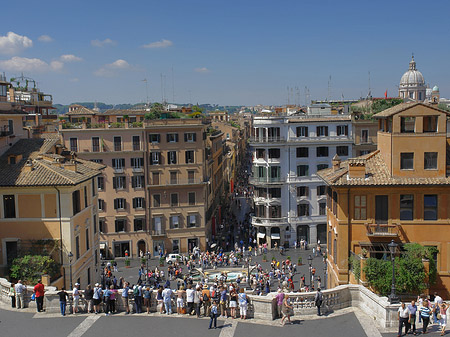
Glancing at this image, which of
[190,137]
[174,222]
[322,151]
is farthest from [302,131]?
[174,222]

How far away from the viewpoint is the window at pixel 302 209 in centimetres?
6612

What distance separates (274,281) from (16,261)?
80.8 feet

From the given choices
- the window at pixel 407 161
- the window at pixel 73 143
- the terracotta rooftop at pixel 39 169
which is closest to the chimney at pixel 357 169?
the window at pixel 407 161

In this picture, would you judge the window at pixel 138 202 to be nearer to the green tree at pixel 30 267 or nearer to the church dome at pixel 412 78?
the green tree at pixel 30 267

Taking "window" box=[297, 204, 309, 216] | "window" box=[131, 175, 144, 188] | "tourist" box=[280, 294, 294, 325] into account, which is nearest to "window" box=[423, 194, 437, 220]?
"tourist" box=[280, 294, 294, 325]

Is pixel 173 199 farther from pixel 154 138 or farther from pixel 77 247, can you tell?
pixel 77 247

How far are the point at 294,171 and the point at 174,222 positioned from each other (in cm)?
1568

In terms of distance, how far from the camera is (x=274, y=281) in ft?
164

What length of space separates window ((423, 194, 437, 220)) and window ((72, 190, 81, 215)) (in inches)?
867

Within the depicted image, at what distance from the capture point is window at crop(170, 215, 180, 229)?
64438 millimetres

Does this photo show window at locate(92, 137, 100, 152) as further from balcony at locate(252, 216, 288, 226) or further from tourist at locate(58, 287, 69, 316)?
tourist at locate(58, 287, 69, 316)

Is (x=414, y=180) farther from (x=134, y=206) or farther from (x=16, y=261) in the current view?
(x=134, y=206)

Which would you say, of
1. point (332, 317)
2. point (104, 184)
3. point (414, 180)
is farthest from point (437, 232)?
point (104, 184)

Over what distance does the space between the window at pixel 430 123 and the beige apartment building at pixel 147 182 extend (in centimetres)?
3477
